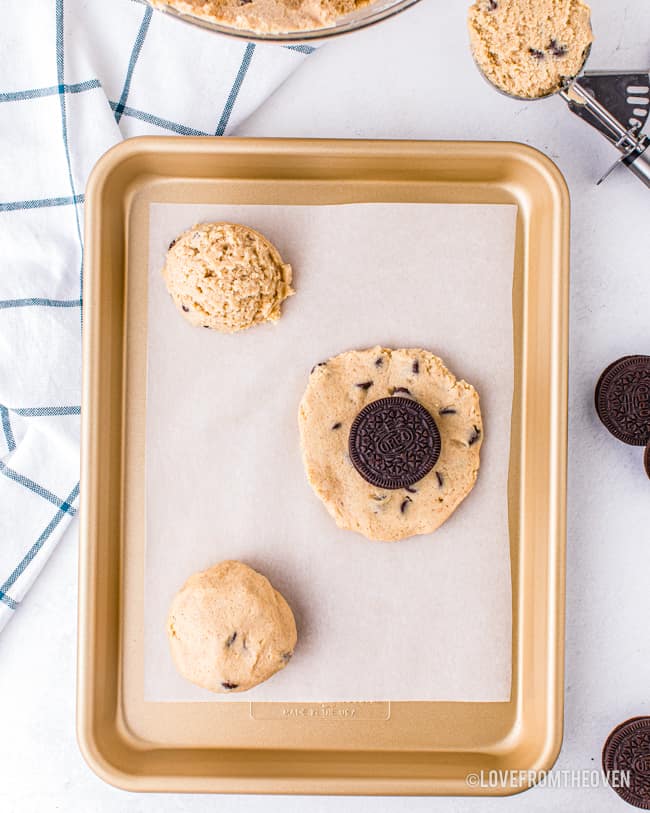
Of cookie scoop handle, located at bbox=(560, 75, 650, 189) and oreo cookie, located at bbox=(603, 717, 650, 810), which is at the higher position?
cookie scoop handle, located at bbox=(560, 75, 650, 189)

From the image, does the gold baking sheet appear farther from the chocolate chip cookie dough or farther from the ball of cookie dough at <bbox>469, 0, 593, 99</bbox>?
the chocolate chip cookie dough

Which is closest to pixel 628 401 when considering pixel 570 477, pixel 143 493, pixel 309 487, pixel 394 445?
pixel 570 477

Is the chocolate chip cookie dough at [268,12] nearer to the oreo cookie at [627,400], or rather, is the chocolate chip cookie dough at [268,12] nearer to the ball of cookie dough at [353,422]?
the ball of cookie dough at [353,422]

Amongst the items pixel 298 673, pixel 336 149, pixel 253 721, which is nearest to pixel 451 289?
pixel 336 149

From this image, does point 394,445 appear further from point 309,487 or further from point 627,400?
point 627,400

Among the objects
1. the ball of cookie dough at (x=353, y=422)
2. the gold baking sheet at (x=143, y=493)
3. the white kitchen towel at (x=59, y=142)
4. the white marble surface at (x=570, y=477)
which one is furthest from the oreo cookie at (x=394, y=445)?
the white kitchen towel at (x=59, y=142)

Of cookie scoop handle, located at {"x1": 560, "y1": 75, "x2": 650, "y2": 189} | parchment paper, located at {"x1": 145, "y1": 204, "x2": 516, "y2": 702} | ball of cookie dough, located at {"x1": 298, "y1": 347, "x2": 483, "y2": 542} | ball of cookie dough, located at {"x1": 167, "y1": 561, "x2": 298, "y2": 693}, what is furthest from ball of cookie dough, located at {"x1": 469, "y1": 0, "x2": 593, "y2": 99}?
ball of cookie dough, located at {"x1": 167, "y1": 561, "x2": 298, "y2": 693}

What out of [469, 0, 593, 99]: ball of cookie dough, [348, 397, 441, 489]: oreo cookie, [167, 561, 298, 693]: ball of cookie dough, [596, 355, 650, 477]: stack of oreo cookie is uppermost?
[469, 0, 593, 99]: ball of cookie dough
